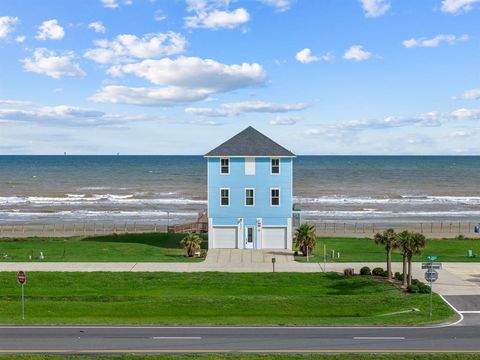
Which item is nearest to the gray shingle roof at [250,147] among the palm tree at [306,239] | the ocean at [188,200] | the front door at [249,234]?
the front door at [249,234]

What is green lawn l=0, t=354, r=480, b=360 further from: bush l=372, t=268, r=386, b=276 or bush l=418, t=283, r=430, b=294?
bush l=372, t=268, r=386, b=276

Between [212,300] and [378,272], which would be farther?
[378,272]

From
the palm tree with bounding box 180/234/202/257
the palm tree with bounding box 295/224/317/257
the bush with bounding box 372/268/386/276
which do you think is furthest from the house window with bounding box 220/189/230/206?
the bush with bounding box 372/268/386/276

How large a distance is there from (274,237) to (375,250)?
871 centimetres

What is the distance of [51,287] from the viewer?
3406 cm

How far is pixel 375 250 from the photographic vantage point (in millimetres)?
47500

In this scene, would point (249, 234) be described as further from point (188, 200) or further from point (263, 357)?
point (188, 200)

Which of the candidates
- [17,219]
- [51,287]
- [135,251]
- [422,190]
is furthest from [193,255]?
[422,190]

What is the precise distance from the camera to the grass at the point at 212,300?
26219 millimetres

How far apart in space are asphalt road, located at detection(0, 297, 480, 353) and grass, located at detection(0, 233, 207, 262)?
1905 cm

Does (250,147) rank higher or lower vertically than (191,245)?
higher

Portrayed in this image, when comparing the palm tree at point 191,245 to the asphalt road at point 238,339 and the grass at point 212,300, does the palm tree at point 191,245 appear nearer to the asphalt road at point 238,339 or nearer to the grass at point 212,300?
the grass at point 212,300

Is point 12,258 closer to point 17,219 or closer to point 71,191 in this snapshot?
point 17,219

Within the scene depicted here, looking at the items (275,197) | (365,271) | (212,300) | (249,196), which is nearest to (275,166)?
(275,197)
